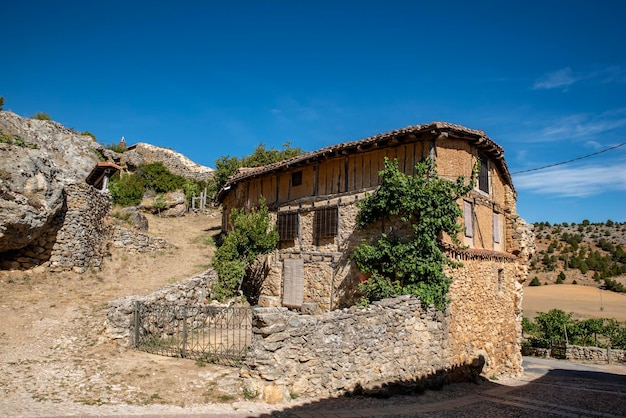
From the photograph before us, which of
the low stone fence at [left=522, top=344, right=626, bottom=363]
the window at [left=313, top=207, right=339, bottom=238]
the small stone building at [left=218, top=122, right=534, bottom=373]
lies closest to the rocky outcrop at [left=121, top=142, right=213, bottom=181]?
the small stone building at [left=218, top=122, right=534, bottom=373]

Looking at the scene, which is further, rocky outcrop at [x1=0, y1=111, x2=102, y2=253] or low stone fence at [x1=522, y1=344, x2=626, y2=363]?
low stone fence at [x1=522, y1=344, x2=626, y2=363]

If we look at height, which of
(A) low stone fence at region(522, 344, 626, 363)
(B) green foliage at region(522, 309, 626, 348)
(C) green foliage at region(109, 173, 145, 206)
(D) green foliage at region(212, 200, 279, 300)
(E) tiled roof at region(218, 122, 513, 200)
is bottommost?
(A) low stone fence at region(522, 344, 626, 363)

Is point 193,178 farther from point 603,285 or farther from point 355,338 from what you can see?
point 603,285

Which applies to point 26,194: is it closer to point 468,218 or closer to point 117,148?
point 468,218

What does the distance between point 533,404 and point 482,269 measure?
4634mm

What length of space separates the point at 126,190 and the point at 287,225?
65.6ft

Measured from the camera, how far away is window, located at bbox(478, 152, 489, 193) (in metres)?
14.7

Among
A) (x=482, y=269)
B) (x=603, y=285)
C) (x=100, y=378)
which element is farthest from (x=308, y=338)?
(x=603, y=285)

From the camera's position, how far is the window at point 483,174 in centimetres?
1467

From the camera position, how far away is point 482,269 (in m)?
14.0

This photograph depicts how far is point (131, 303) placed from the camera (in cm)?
1080

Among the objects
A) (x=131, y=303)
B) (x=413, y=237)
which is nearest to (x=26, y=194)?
(x=131, y=303)

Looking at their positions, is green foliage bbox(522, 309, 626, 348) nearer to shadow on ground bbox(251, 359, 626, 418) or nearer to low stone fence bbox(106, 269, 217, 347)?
shadow on ground bbox(251, 359, 626, 418)

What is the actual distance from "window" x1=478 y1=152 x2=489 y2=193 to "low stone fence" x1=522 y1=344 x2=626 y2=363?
15705 millimetres
